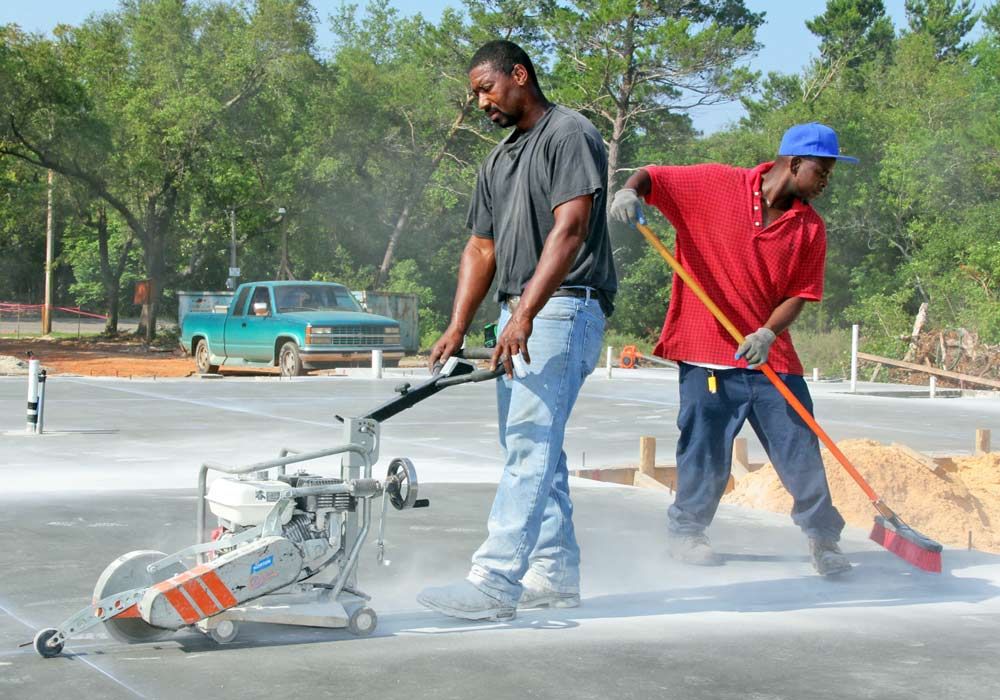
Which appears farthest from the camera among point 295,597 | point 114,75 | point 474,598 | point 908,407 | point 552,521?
point 114,75

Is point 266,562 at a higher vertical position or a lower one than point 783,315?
lower

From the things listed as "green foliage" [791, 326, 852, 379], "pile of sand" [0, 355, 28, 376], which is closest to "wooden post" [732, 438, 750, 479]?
"pile of sand" [0, 355, 28, 376]

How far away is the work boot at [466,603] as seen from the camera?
188 inches

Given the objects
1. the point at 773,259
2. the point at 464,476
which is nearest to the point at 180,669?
the point at 773,259

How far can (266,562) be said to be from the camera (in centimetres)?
427

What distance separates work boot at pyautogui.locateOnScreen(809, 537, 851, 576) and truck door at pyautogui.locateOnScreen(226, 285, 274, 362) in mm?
20143

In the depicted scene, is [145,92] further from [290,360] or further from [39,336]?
[290,360]

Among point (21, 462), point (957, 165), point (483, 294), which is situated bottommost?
point (21, 462)

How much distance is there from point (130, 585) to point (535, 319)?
169 cm

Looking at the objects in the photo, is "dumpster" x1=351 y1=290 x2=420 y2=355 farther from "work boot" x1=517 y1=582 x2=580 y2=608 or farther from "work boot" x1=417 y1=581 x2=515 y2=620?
"work boot" x1=417 y1=581 x2=515 y2=620

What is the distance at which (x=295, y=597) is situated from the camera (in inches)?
176

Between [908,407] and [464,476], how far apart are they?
32.0 ft

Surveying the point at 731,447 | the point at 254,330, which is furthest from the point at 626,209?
the point at 254,330

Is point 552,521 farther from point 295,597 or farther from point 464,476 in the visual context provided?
point 464,476
